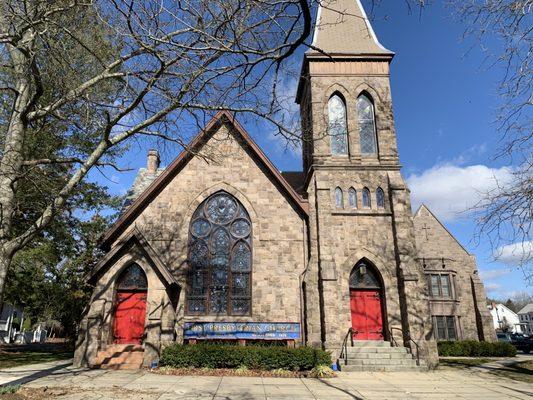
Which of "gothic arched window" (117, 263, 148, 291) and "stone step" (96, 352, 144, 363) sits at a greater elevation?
"gothic arched window" (117, 263, 148, 291)

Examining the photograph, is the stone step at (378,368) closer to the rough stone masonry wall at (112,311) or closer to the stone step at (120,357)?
the rough stone masonry wall at (112,311)

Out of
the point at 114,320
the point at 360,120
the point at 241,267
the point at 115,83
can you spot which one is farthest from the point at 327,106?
the point at 114,320

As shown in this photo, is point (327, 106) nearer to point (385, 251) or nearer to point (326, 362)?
point (385, 251)

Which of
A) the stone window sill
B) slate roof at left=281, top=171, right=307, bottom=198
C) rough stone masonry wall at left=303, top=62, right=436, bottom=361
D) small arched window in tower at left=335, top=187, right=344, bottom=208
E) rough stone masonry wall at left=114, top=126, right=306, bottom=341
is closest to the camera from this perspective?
rough stone masonry wall at left=303, top=62, right=436, bottom=361

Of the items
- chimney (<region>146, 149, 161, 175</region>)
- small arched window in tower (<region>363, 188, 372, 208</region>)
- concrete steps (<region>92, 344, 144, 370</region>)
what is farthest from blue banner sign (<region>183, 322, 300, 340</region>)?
chimney (<region>146, 149, 161, 175</region>)

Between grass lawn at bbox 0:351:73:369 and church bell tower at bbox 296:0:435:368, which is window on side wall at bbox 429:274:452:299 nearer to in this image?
church bell tower at bbox 296:0:435:368

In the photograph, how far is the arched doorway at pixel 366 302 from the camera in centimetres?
1570

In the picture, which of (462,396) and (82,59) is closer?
(462,396)

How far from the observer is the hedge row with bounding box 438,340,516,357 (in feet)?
73.3

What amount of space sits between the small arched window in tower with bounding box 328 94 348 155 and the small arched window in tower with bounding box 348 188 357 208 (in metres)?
1.99

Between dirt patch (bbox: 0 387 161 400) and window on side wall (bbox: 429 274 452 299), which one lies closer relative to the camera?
dirt patch (bbox: 0 387 161 400)

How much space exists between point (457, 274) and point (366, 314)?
14.9 m

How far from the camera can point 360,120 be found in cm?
1870

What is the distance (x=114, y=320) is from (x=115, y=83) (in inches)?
336
